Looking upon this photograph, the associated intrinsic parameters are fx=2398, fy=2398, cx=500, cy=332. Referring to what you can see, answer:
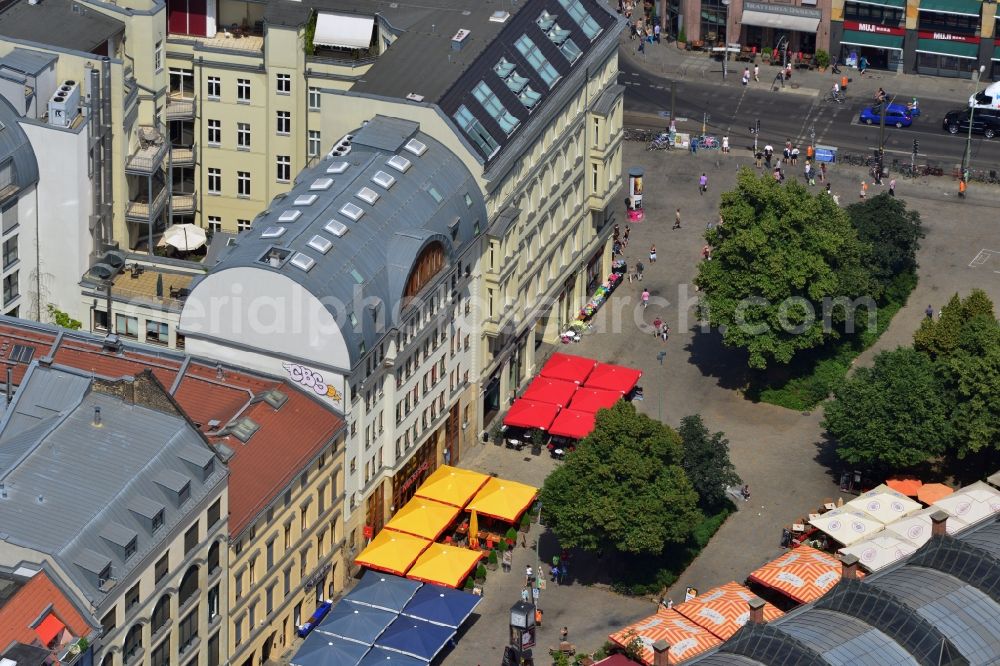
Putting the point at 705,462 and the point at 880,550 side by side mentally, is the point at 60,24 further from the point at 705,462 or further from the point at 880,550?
the point at 880,550

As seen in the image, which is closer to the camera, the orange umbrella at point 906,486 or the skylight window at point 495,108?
the orange umbrella at point 906,486

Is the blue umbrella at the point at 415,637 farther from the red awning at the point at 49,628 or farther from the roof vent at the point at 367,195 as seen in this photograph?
the roof vent at the point at 367,195

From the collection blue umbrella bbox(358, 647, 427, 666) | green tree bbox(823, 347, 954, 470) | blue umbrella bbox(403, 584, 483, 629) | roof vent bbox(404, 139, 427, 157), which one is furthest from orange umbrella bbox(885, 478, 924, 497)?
roof vent bbox(404, 139, 427, 157)

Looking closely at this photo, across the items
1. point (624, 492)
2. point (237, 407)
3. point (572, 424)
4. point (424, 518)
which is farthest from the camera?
point (572, 424)

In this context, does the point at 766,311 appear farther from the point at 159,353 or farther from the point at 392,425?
the point at 159,353

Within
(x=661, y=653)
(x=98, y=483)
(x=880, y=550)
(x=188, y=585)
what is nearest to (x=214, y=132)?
(x=98, y=483)

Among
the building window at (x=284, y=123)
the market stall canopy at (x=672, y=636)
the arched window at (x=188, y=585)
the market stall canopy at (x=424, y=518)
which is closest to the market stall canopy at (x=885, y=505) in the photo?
the market stall canopy at (x=672, y=636)

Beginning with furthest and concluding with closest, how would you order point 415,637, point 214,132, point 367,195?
point 214,132 → point 367,195 → point 415,637
